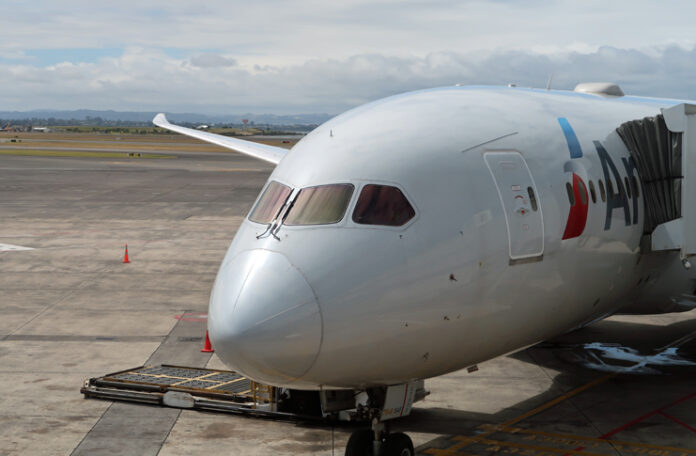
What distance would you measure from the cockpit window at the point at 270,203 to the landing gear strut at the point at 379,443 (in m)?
2.82

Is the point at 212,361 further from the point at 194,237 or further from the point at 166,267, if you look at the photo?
the point at 194,237

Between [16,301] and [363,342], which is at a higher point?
[363,342]

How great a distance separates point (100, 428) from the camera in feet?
47.9

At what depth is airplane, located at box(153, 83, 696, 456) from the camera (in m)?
9.59

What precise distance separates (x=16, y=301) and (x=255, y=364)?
16.9 metres

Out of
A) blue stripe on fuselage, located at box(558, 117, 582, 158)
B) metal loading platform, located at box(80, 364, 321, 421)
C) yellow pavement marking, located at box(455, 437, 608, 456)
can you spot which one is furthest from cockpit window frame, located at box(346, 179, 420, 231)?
metal loading platform, located at box(80, 364, 321, 421)

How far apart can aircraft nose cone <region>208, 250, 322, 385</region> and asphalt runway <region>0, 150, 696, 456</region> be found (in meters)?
4.36

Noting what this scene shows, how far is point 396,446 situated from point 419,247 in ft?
9.33

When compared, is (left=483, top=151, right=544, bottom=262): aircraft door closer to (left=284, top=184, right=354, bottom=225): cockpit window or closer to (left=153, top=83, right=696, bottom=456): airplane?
(left=153, top=83, right=696, bottom=456): airplane

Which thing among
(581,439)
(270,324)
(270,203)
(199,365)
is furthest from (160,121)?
(270,324)

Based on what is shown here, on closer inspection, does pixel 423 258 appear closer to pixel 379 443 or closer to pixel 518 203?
pixel 518 203

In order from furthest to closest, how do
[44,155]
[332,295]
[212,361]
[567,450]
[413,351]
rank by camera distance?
[44,155]
[212,361]
[567,450]
[413,351]
[332,295]

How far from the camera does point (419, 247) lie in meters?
10.1

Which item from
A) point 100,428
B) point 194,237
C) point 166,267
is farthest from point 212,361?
point 194,237
